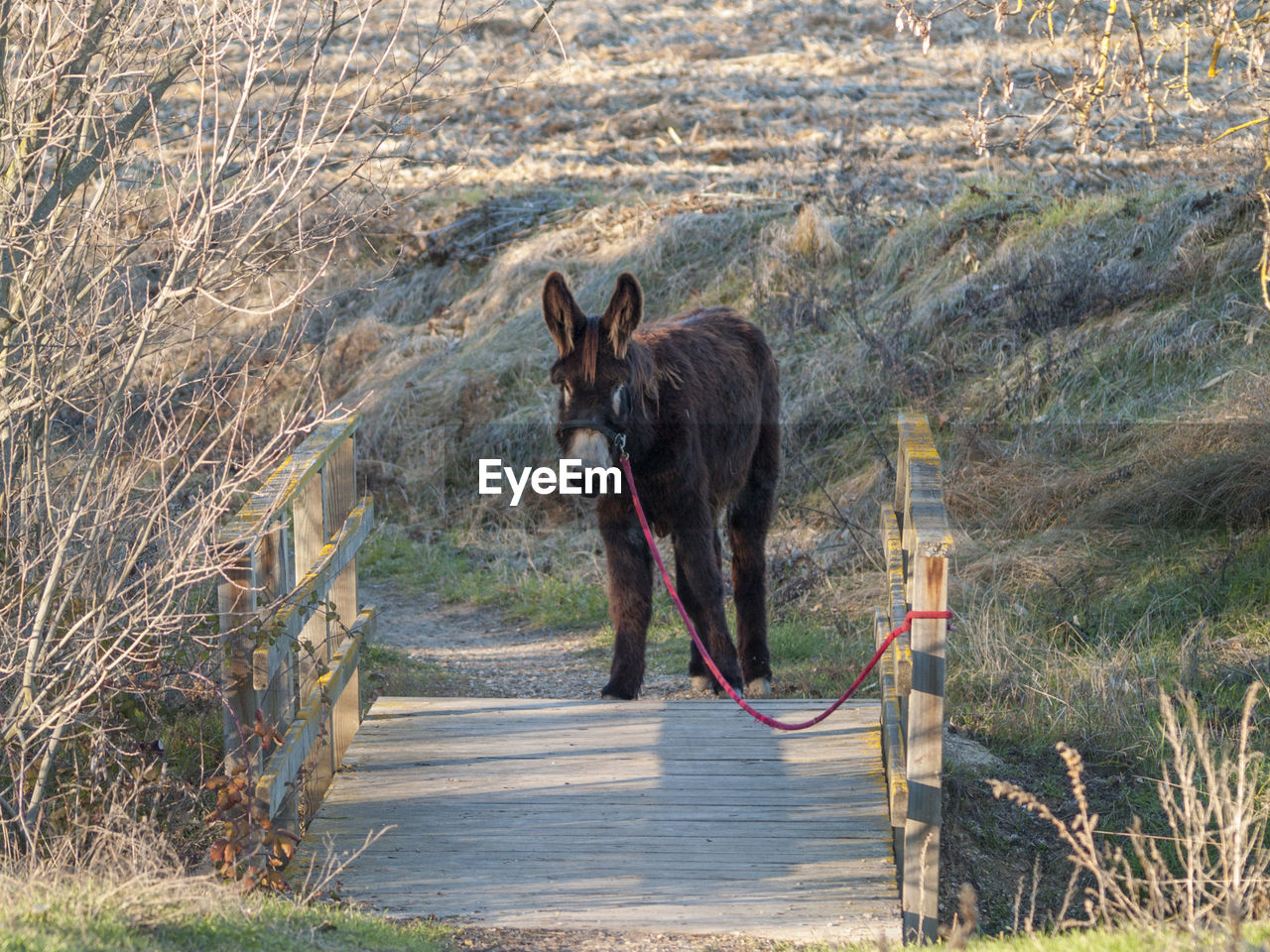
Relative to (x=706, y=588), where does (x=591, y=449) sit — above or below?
above

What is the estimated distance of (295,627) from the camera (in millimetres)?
Answer: 4570

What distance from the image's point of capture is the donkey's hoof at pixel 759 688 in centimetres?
716


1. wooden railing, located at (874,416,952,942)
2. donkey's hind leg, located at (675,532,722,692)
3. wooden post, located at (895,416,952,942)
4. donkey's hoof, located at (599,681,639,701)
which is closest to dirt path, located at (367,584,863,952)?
donkey's hind leg, located at (675,532,722,692)

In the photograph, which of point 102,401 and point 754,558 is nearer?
point 102,401

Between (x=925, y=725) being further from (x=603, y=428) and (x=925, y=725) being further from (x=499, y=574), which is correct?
(x=499, y=574)

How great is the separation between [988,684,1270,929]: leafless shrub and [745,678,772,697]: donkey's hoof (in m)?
1.75

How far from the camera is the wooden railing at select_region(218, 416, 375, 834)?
4.04m

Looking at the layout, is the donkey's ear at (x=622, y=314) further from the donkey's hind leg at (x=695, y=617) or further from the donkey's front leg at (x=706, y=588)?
the donkey's hind leg at (x=695, y=617)

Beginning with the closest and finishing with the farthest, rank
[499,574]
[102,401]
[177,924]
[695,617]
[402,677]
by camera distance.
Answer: [177,924], [102,401], [695,617], [402,677], [499,574]

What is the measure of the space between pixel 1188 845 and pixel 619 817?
86.3 inches

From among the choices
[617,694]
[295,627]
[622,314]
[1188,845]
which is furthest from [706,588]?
[1188,845]

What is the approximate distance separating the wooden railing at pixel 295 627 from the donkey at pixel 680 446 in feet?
3.53

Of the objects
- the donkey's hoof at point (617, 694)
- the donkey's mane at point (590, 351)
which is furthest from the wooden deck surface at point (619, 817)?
the donkey's mane at point (590, 351)

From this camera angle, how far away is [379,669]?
8016 millimetres
